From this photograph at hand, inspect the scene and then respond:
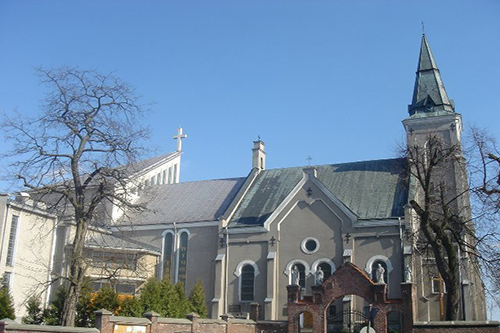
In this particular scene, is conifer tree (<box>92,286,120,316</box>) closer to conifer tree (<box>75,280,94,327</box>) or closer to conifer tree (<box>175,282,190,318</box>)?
conifer tree (<box>75,280,94,327</box>)

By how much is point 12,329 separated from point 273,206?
24416mm

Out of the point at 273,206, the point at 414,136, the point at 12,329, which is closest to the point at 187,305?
the point at 273,206

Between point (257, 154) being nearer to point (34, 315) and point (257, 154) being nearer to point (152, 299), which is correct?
point (152, 299)

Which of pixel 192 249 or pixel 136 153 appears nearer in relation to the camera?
pixel 136 153

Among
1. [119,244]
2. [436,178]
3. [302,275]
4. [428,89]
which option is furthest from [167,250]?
[428,89]

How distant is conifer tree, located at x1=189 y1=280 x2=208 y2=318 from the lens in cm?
3567

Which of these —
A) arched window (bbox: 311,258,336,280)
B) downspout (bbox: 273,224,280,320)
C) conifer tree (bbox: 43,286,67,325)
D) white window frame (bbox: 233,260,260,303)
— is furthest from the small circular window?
conifer tree (bbox: 43,286,67,325)

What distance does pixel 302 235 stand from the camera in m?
37.4

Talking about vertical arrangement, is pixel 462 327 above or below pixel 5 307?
below

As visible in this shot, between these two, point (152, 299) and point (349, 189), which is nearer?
point (152, 299)

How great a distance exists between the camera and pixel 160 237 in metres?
43.5

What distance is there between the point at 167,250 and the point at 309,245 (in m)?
11.8

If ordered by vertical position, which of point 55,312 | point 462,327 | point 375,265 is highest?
point 375,265

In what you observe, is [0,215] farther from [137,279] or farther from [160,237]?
[160,237]
